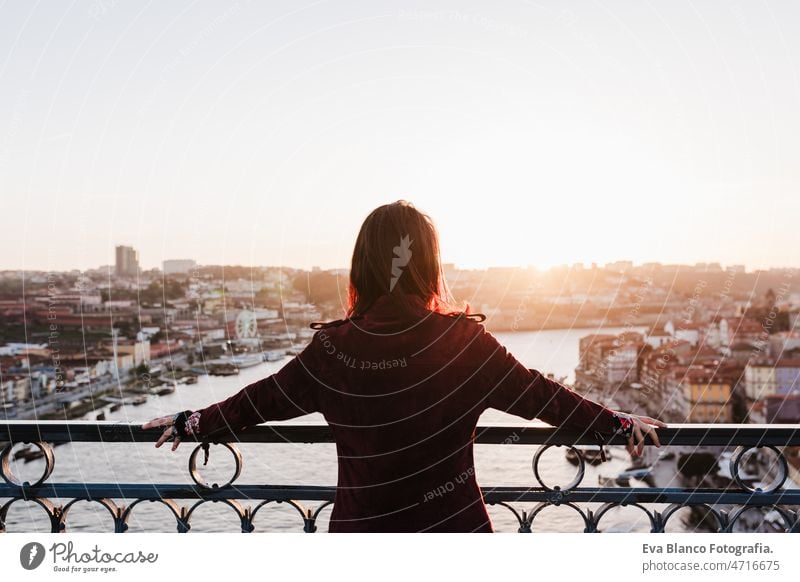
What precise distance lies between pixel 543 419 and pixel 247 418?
687 mm

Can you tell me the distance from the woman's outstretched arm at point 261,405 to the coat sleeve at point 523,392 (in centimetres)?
37

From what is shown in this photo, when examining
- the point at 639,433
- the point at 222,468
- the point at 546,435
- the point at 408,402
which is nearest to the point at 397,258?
the point at 408,402

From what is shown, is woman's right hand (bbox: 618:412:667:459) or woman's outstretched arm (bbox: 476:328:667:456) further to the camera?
woman's right hand (bbox: 618:412:667:459)

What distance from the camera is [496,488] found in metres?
1.87

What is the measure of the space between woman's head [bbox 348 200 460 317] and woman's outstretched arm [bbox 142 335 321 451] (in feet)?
0.53

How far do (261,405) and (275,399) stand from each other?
1.6 inches

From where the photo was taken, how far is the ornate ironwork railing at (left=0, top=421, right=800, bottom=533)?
1.74 metres

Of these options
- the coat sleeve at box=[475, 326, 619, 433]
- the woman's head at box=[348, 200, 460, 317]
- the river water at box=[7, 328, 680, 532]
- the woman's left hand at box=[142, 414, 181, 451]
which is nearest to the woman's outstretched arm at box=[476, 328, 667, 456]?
the coat sleeve at box=[475, 326, 619, 433]

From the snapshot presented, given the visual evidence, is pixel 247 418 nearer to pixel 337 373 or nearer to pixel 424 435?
pixel 337 373

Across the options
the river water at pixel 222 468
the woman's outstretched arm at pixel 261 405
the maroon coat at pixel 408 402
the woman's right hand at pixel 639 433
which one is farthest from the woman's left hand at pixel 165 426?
the river water at pixel 222 468

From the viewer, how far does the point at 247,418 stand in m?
1.62

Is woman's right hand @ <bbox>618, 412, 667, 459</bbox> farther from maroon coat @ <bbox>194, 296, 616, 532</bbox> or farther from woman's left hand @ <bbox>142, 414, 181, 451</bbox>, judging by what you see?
woman's left hand @ <bbox>142, 414, 181, 451</bbox>
